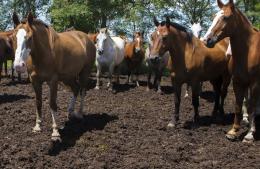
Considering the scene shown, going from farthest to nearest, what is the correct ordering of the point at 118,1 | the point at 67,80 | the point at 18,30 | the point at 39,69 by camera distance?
the point at 118,1
the point at 67,80
the point at 39,69
the point at 18,30

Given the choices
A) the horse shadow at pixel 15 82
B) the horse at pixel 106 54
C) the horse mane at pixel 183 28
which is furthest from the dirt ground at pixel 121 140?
the horse shadow at pixel 15 82

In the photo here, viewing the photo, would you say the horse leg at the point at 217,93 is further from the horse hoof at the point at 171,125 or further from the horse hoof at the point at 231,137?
the horse hoof at the point at 231,137

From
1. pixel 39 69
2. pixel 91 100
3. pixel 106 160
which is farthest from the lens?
pixel 91 100

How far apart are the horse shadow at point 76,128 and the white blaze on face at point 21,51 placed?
1.32 metres

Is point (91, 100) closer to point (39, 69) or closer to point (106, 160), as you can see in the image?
point (39, 69)

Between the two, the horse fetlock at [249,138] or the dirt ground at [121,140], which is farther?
the horse fetlock at [249,138]

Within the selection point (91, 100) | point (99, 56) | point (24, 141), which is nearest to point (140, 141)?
point (24, 141)

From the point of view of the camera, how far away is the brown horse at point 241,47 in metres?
6.93

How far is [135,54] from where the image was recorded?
15.6 m

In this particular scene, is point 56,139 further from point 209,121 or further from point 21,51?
point 209,121

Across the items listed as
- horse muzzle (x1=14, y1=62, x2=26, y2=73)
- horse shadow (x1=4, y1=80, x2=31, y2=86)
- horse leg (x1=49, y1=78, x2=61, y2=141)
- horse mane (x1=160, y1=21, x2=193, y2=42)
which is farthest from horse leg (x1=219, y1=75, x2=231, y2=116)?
horse shadow (x1=4, y1=80, x2=31, y2=86)

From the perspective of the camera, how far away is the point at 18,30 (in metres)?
6.57

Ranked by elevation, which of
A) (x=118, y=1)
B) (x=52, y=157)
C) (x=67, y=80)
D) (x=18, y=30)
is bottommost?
(x=52, y=157)

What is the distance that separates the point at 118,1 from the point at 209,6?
11532mm
